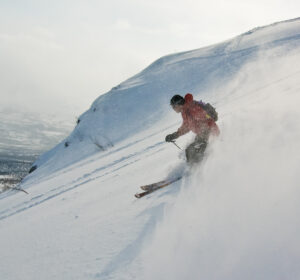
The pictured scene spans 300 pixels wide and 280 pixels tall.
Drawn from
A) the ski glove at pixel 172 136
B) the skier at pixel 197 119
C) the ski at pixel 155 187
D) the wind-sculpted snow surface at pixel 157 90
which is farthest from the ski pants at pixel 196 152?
the wind-sculpted snow surface at pixel 157 90

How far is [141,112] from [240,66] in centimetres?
830

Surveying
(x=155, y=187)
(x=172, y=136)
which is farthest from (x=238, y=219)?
(x=172, y=136)

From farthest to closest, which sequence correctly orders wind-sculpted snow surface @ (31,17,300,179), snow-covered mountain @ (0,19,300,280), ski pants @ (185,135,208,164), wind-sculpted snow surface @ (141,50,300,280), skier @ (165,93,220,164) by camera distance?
wind-sculpted snow surface @ (31,17,300,179) → skier @ (165,93,220,164) → ski pants @ (185,135,208,164) → snow-covered mountain @ (0,19,300,280) → wind-sculpted snow surface @ (141,50,300,280)

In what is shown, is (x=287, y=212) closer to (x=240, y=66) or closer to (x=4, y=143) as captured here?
(x=240, y=66)

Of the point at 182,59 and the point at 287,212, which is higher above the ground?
the point at 182,59

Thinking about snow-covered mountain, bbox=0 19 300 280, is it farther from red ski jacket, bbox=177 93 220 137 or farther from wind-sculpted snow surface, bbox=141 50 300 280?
red ski jacket, bbox=177 93 220 137

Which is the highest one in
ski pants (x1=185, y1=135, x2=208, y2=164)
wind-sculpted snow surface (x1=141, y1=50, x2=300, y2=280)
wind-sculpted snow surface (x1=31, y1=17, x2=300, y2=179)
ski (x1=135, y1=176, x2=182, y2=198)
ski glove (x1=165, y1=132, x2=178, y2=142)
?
wind-sculpted snow surface (x1=31, y1=17, x2=300, y2=179)

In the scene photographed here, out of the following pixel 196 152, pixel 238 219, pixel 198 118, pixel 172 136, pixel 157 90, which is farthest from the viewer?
pixel 157 90

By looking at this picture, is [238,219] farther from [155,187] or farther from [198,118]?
[198,118]

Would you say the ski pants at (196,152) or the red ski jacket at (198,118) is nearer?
the ski pants at (196,152)

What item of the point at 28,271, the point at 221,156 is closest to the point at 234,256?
the point at 28,271

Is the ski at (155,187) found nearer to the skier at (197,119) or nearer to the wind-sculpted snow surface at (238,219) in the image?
the wind-sculpted snow surface at (238,219)

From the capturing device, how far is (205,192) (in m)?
3.91

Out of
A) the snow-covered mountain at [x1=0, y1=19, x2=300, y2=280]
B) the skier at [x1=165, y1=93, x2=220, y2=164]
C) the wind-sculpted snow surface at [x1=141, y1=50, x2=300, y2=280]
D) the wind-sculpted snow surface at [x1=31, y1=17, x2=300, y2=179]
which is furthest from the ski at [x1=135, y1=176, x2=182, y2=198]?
the wind-sculpted snow surface at [x1=31, y1=17, x2=300, y2=179]
